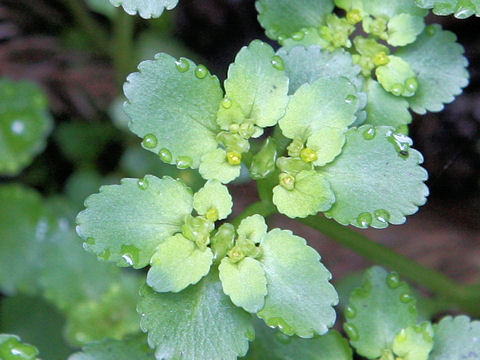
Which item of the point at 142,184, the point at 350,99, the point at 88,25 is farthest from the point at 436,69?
the point at 88,25

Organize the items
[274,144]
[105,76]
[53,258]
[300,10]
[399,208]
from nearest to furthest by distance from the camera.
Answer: [399,208]
[274,144]
[300,10]
[53,258]
[105,76]

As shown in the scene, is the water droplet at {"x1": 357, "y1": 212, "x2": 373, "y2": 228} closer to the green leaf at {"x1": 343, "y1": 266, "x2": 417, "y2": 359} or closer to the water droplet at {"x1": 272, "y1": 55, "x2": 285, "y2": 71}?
the green leaf at {"x1": 343, "y1": 266, "x2": 417, "y2": 359}

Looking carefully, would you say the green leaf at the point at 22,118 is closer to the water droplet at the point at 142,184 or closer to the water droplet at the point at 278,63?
the water droplet at the point at 142,184

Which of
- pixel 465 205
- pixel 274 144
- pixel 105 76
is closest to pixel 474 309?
pixel 465 205

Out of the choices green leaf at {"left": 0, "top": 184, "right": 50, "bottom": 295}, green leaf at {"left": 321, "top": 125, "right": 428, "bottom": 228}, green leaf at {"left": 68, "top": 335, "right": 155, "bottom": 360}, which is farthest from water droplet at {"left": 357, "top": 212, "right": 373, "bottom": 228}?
green leaf at {"left": 0, "top": 184, "right": 50, "bottom": 295}

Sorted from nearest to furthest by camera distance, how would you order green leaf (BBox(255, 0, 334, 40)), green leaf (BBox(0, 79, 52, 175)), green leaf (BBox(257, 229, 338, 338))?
green leaf (BBox(257, 229, 338, 338)), green leaf (BBox(255, 0, 334, 40)), green leaf (BBox(0, 79, 52, 175))

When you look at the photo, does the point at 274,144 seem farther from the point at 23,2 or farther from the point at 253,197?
the point at 23,2
